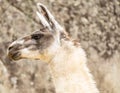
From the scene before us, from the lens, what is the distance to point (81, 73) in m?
6.98

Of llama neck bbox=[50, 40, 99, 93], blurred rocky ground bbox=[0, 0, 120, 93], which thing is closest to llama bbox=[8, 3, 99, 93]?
llama neck bbox=[50, 40, 99, 93]

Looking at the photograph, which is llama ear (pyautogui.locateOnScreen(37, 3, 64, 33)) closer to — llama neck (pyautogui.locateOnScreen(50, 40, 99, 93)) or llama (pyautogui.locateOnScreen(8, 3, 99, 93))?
llama (pyautogui.locateOnScreen(8, 3, 99, 93))

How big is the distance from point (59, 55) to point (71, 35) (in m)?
4.17

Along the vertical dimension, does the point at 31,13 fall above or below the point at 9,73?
above

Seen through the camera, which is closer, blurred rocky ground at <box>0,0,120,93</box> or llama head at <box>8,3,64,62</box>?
llama head at <box>8,3,64,62</box>

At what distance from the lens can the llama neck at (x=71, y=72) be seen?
693 centimetres

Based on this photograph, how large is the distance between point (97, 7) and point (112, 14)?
322 millimetres

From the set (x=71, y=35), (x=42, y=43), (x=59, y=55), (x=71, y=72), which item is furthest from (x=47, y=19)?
(x=71, y=35)

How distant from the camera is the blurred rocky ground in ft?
35.2

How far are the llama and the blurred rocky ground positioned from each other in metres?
2.96

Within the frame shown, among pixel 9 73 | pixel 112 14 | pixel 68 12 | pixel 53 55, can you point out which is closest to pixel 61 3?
pixel 68 12

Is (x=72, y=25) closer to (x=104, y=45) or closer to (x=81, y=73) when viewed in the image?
Answer: (x=104, y=45)

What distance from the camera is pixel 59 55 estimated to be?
7.14m

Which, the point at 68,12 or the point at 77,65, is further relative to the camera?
the point at 68,12
